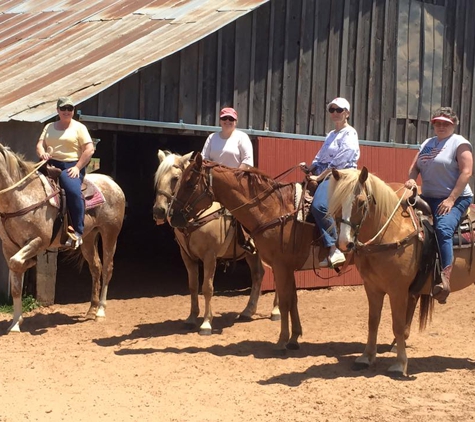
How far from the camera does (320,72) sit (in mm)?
12562

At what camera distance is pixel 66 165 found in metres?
9.05

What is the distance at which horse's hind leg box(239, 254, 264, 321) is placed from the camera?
32.4ft

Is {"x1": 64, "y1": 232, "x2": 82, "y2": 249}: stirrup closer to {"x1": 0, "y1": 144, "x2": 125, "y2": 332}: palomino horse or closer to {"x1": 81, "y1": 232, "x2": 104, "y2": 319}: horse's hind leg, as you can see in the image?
{"x1": 0, "y1": 144, "x2": 125, "y2": 332}: palomino horse

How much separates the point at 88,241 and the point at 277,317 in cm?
269

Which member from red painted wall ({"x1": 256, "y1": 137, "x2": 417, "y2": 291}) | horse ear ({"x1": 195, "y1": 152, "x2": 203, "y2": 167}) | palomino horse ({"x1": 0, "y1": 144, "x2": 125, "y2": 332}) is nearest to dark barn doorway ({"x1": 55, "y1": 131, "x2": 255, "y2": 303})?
red painted wall ({"x1": 256, "y1": 137, "x2": 417, "y2": 291})

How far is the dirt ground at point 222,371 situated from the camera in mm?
5992

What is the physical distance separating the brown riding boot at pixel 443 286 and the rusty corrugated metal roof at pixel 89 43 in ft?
16.3

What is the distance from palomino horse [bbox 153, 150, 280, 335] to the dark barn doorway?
9.39 feet

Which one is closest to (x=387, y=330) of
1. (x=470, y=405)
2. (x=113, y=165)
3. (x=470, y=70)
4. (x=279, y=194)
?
(x=279, y=194)

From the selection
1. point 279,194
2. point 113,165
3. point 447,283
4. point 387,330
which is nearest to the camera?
point 447,283

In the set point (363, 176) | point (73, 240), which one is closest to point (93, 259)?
point (73, 240)

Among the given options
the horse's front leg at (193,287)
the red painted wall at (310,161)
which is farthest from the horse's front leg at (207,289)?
the red painted wall at (310,161)

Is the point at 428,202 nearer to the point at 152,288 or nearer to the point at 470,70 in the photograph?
the point at 152,288

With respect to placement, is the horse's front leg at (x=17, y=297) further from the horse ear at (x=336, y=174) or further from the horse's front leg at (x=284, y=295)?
the horse ear at (x=336, y=174)
